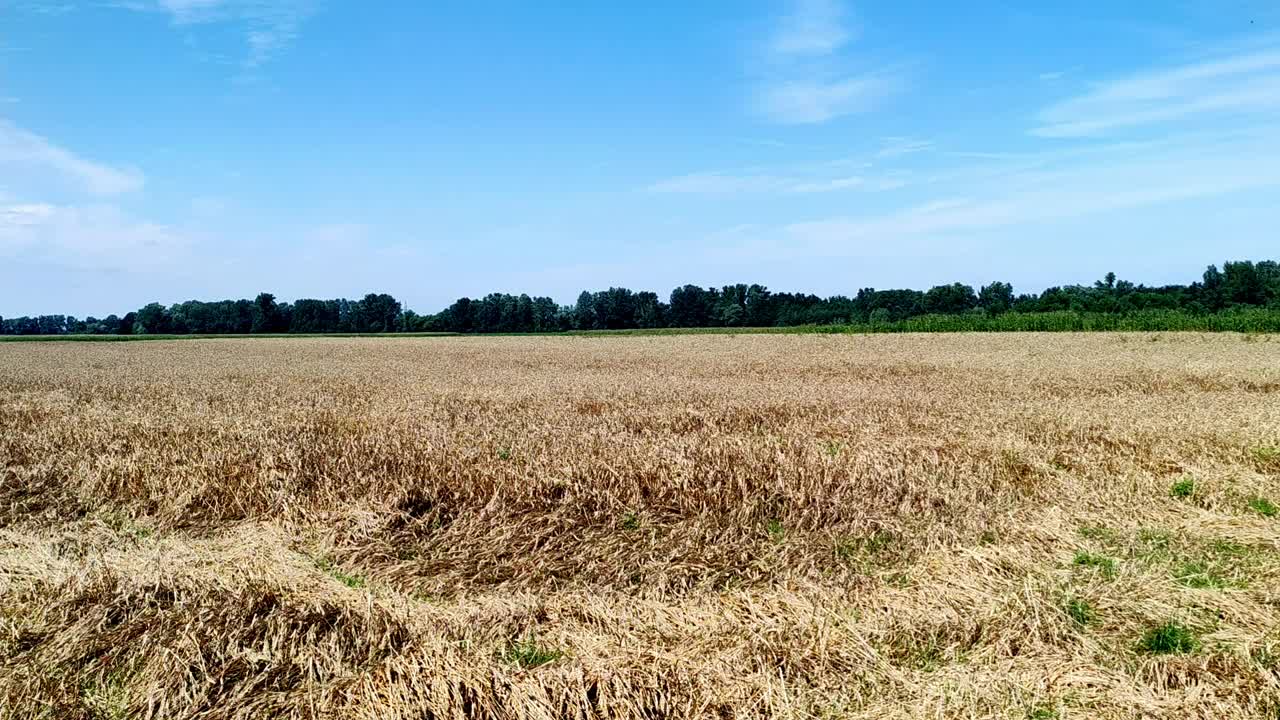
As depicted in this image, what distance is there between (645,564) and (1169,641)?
12.1 feet

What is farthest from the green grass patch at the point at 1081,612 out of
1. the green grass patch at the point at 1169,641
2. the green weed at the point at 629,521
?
the green weed at the point at 629,521

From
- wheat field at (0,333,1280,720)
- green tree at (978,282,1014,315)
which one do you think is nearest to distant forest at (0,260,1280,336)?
green tree at (978,282,1014,315)

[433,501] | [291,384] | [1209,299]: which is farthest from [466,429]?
[1209,299]

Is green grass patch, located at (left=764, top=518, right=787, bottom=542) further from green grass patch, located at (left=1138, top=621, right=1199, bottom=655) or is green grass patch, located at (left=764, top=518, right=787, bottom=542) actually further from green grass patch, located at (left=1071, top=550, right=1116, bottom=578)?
green grass patch, located at (left=1138, top=621, right=1199, bottom=655)

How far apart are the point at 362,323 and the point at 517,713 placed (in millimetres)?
150246

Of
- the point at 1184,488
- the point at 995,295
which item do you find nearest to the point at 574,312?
the point at 995,295

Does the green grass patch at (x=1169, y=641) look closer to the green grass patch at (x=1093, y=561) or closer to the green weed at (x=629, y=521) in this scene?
the green grass patch at (x=1093, y=561)

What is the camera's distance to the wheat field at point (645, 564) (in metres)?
4.32

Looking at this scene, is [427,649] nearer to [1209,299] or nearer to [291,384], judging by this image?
[291,384]

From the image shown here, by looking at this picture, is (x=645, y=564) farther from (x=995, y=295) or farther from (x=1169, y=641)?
(x=995, y=295)

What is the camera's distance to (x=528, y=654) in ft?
15.7

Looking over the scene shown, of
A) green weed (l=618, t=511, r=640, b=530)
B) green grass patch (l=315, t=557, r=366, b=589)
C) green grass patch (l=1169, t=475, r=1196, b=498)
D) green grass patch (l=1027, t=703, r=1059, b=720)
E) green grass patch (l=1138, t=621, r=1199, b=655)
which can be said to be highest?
green grass patch (l=1169, t=475, r=1196, b=498)

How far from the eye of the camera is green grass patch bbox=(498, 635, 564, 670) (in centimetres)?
468

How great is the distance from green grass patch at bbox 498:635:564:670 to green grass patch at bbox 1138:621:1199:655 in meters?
3.64
